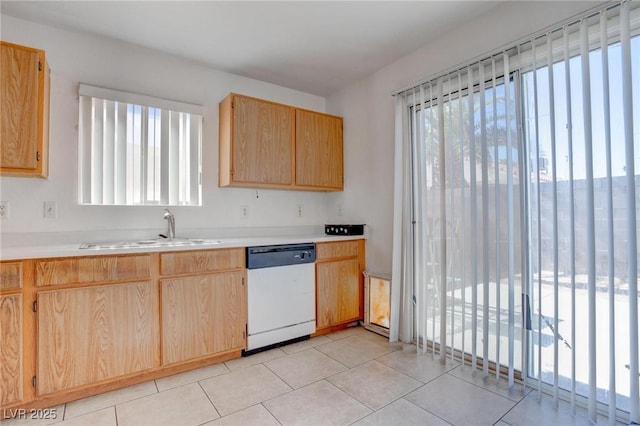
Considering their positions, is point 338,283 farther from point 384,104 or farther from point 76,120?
point 76,120

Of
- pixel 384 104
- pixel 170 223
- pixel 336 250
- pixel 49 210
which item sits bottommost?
pixel 336 250

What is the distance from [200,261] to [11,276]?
1.00m

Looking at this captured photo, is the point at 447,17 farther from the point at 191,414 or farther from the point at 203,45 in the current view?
the point at 191,414

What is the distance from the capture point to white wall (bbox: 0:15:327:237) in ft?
7.35

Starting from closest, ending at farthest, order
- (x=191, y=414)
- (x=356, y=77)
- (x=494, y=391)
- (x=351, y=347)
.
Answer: (x=191, y=414) → (x=494, y=391) → (x=351, y=347) → (x=356, y=77)

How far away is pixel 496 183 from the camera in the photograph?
2.08 m

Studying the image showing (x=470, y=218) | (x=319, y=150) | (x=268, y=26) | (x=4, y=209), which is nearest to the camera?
(x=4, y=209)

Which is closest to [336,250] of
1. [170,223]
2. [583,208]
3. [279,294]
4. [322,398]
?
[279,294]

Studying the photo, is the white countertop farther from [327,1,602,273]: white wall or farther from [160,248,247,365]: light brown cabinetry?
[327,1,602,273]: white wall

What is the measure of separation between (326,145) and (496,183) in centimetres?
176

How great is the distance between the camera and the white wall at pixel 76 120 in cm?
224

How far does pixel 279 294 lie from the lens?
2668 millimetres

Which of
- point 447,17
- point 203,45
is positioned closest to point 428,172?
point 447,17

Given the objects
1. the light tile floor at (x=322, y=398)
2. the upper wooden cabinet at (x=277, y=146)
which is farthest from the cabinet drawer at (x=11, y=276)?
the upper wooden cabinet at (x=277, y=146)
